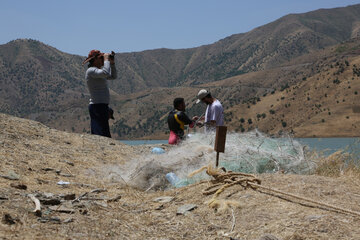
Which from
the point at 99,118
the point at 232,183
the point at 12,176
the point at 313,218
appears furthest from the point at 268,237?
the point at 99,118

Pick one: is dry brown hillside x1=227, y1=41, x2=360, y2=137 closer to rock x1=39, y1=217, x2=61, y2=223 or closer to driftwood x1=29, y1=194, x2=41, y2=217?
driftwood x1=29, y1=194, x2=41, y2=217

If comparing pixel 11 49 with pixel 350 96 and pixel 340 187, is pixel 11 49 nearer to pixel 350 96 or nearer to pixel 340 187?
pixel 350 96

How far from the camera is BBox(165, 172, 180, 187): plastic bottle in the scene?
16.7 feet

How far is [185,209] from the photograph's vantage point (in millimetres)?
3730

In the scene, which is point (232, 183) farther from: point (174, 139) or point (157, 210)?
point (174, 139)

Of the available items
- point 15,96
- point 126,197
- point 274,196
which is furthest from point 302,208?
point 15,96

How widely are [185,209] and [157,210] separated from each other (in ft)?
1.02

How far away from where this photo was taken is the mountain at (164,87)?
87062 millimetres

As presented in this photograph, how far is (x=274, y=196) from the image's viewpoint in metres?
3.79

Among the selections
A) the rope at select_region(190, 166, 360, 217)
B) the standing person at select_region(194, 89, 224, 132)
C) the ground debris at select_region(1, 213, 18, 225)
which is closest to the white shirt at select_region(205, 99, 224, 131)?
the standing person at select_region(194, 89, 224, 132)

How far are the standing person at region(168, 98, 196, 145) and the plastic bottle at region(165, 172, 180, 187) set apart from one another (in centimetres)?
256

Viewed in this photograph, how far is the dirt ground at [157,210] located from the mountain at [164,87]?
50227 mm

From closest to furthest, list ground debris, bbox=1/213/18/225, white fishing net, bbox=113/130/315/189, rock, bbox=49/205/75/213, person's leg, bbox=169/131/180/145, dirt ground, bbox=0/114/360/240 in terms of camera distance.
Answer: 1. ground debris, bbox=1/213/18/225
2. dirt ground, bbox=0/114/360/240
3. rock, bbox=49/205/75/213
4. white fishing net, bbox=113/130/315/189
5. person's leg, bbox=169/131/180/145

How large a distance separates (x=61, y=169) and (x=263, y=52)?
164m
